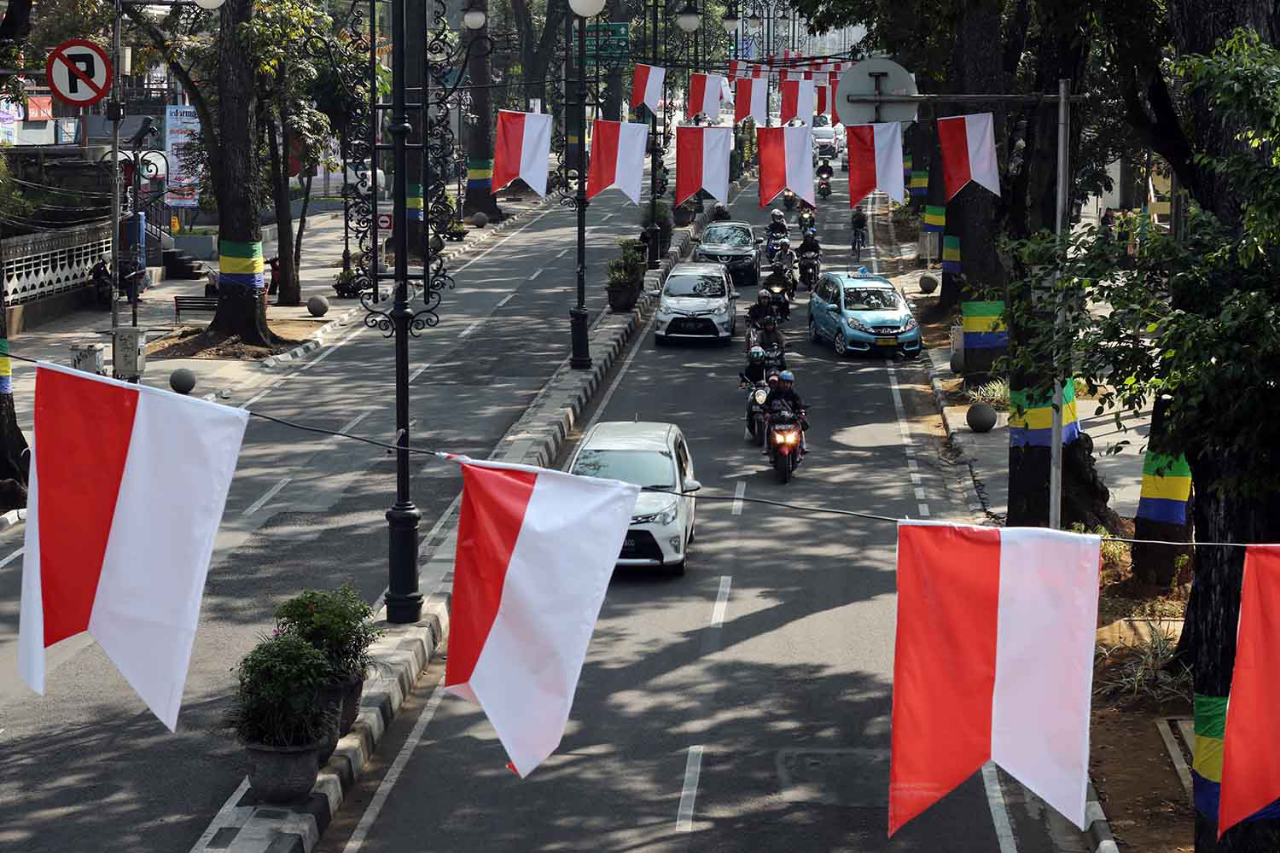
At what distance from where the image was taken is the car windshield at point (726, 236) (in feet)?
163

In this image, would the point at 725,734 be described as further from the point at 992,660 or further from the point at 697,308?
the point at 697,308

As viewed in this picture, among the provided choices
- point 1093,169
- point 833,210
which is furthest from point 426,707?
point 833,210

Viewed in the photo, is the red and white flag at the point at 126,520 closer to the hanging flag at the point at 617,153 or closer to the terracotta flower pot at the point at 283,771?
the terracotta flower pot at the point at 283,771

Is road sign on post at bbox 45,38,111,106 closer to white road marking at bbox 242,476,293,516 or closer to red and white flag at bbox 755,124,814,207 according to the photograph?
white road marking at bbox 242,476,293,516

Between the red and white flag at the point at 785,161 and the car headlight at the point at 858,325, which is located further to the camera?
the car headlight at the point at 858,325

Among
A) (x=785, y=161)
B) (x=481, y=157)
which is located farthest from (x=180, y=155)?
(x=785, y=161)

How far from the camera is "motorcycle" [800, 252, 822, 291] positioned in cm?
4722

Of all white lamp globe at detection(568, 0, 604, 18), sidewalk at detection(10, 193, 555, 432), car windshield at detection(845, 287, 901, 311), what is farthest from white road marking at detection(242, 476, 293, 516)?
car windshield at detection(845, 287, 901, 311)

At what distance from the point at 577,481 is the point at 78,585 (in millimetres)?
2959

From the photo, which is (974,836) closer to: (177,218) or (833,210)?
(177,218)

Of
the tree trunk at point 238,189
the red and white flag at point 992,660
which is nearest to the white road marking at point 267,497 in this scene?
the tree trunk at point 238,189

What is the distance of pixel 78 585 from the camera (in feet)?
30.7

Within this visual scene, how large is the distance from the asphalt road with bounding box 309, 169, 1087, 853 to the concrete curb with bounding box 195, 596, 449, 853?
0.18 metres

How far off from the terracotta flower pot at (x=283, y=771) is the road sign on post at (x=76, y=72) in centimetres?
1692
